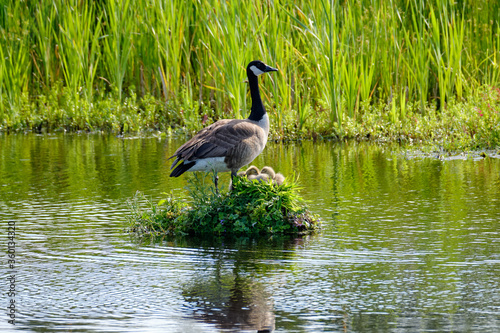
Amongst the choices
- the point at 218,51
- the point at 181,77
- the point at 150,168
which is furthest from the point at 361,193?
the point at 181,77

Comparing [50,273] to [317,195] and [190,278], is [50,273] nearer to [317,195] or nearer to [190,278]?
[190,278]

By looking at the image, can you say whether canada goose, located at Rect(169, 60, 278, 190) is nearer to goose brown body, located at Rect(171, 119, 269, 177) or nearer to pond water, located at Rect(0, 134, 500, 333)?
goose brown body, located at Rect(171, 119, 269, 177)

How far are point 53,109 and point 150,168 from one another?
6464 millimetres

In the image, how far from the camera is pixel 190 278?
6.40m

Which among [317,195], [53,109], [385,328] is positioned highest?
[53,109]

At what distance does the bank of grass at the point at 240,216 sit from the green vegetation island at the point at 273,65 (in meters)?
5.90

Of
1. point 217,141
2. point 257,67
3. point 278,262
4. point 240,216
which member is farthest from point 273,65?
point 278,262

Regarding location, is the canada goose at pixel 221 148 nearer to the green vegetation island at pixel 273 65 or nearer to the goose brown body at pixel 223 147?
the goose brown body at pixel 223 147

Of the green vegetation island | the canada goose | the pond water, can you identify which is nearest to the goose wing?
the canada goose

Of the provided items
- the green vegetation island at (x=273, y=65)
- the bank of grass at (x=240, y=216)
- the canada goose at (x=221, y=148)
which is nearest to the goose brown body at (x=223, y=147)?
the canada goose at (x=221, y=148)

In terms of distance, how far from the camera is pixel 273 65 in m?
15.0

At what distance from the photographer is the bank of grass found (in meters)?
7.95

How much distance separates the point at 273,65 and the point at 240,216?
7395 mm

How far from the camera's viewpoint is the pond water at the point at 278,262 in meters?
5.34
